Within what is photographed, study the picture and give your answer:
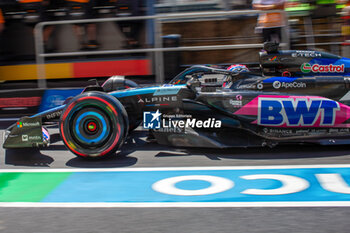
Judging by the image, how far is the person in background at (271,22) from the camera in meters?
6.60

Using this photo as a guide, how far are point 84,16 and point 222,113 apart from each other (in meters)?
5.17

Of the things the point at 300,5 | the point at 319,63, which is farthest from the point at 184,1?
the point at 319,63

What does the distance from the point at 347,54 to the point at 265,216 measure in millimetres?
4644

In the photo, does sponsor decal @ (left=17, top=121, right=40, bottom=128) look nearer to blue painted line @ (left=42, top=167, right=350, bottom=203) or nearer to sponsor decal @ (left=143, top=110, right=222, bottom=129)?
blue painted line @ (left=42, top=167, right=350, bottom=203)

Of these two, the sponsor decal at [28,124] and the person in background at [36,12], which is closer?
the sponsor decal at [28,124]

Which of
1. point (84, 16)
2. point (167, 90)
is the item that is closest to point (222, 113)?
point (167, 90)

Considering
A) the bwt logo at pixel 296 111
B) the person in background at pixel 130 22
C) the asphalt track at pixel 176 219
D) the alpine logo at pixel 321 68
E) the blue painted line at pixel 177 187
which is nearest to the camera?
the asphalt track at pixel 176 219

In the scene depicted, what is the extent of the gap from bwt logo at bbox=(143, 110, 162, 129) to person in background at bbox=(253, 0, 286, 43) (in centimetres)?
302

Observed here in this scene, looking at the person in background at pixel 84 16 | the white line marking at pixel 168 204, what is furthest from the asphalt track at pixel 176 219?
the person in background at pixel 84 16

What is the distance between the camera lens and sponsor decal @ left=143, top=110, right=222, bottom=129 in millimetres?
4445

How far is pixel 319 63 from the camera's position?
485 cm

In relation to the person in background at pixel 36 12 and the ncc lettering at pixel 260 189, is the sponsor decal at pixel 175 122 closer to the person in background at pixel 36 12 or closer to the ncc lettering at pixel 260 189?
the ncc lettering at pixel 260 189

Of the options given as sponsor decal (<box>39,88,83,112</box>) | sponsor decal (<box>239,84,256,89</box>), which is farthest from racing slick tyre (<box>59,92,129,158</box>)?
sponsor decal (<box>39,88,83,112</box>)

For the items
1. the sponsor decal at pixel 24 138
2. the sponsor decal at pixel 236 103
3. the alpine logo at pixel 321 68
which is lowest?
the sponsor decal at pixel 24 138
